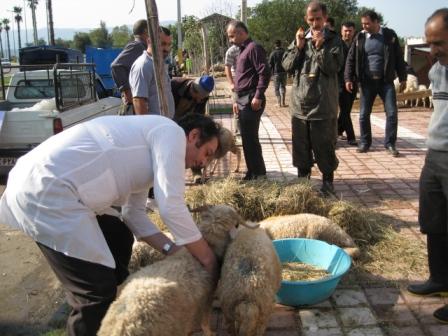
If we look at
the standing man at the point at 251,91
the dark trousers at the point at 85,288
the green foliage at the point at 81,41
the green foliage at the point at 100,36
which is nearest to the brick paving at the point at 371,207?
the standing man at the point at 251,91

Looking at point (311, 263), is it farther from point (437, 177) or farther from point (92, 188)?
point (92, 188)

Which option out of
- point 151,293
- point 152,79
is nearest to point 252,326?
point 151,293

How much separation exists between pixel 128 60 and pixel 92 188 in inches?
156

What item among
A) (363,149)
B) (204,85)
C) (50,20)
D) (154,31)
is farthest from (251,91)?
(50,20)

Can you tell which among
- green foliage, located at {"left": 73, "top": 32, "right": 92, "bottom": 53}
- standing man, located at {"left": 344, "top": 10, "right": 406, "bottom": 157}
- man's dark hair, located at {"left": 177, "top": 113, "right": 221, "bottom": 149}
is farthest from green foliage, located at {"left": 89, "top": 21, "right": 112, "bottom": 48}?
man's dark hair, located at {"left": 177, "top": 113, "right": 221, "bottom": 149}

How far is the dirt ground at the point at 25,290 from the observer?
3.59 m

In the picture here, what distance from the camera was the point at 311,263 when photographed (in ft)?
12.8

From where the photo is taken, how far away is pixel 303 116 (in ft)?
18.7

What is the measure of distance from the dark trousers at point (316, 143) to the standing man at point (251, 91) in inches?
23.7

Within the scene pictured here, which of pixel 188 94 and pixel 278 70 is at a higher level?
pixel 278 70

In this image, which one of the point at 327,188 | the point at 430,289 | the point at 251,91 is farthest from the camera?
the point at 251,91

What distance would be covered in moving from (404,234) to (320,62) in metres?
2.11

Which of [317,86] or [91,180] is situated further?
[317,86]

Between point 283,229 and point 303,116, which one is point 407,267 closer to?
point 283,229
